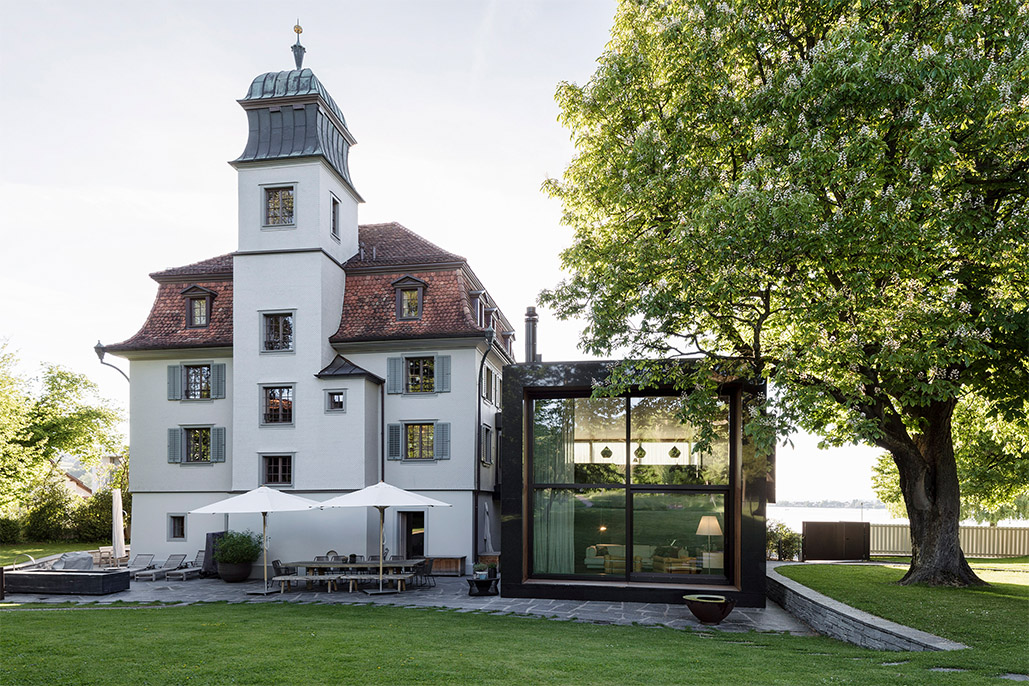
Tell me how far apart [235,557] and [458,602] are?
321 inches

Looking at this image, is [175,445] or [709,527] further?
[175,445]

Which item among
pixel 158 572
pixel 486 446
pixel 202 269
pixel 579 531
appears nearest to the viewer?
pixel 579 531

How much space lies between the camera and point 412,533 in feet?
84.3

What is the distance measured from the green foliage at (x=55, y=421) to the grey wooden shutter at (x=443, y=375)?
2135cm

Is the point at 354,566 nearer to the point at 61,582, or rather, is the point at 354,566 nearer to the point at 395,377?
the point at 61,582

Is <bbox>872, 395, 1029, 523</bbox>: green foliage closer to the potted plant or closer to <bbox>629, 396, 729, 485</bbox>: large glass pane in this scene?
<bbox>629, 396, 729, 485</bbox>: large glass pane

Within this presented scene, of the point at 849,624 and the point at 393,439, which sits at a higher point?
the point at 393,439

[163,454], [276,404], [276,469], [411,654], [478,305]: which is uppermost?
[478,305]

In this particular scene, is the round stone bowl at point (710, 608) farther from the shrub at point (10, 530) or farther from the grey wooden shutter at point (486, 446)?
the shrub at point (10, 530)

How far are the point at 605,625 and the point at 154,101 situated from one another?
12.9m

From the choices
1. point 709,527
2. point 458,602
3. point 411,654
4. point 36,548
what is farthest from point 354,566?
point 36,548

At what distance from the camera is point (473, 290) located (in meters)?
28.0

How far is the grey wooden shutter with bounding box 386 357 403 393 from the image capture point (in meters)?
26.0

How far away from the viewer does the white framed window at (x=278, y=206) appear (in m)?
25.7
